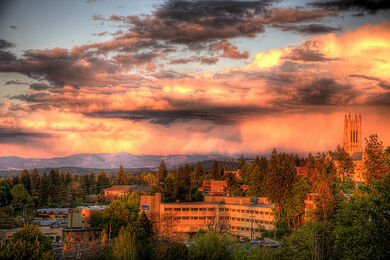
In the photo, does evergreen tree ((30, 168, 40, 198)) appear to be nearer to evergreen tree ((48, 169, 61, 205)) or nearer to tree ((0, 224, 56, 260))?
evergreen tree ((48, 169, 61, 205))

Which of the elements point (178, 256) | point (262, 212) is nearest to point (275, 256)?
point (178, 256)

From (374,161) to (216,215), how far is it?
39.0 metres

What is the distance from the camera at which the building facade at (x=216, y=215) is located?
78.4m

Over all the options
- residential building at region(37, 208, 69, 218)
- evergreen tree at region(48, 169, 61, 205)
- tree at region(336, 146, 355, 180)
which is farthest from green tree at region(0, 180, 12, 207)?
tree at region(336, 146, 355, 180)

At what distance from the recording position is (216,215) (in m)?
82.7

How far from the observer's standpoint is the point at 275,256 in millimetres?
38969

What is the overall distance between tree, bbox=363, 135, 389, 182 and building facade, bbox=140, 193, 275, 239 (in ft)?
97.7

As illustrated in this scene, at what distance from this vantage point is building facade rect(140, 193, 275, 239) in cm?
7844

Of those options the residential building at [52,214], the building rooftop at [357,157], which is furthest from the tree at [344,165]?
the residential building at [52,214]

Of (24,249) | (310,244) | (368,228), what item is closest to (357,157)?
(310,244)

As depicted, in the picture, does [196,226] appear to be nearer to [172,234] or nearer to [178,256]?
[172,234]

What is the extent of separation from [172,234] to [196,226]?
49.0 feet

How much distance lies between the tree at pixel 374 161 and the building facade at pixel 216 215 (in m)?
29.8

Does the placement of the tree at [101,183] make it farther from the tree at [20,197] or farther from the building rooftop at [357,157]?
the building rooftop at [357,157]
